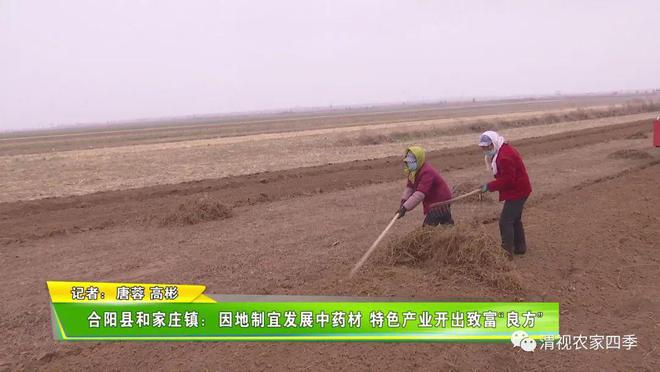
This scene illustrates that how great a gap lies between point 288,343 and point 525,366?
1902 millimetres

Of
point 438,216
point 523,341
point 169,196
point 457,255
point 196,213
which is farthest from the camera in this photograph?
point 169,196

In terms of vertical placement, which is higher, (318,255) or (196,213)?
(196,213)

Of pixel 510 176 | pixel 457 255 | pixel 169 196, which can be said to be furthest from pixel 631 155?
pixel 169 196

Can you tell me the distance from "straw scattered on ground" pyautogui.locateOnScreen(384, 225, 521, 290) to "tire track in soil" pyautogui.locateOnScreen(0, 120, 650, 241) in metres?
5.32

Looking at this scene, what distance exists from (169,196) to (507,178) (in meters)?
8.75

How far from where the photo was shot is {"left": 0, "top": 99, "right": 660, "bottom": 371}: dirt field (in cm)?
384

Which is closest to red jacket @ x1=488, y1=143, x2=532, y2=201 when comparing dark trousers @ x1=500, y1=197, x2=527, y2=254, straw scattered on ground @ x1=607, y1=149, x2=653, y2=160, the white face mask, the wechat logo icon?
dark trousers @ x1=500, y1=197, x2=527, y2=254

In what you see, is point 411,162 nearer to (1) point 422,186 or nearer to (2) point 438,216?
(1) point 422,186

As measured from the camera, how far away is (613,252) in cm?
609

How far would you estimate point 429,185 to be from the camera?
5246 millimetres

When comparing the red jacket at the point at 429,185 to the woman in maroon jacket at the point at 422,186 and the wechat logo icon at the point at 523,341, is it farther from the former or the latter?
the wechat logo icon at the point at 523,341

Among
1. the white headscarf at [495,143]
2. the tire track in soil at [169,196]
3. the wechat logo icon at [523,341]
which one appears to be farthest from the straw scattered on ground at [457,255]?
the tire track in soil at [169,196]

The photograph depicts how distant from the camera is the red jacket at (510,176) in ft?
17.2

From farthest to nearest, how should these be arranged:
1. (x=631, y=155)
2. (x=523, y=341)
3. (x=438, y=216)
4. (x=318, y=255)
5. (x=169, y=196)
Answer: (x=631, y=155), (x=169, y=196), (x=318, y=255), (x=438, y=216), (x=523, y=341)
